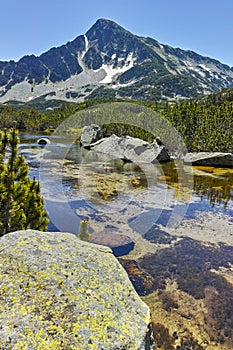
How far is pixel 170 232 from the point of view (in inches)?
540

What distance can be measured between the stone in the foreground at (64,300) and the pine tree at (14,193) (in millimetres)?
3676

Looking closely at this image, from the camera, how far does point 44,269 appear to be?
13.8ft

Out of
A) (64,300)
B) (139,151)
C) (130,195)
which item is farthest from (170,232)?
(139,151)

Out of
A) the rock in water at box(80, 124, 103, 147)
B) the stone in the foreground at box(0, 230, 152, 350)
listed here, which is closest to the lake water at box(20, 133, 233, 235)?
the stone in the foreground at box(0, 230, 152, 350)

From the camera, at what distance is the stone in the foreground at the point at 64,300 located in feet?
11.1

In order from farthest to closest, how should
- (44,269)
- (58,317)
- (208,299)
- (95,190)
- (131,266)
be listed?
1. (95,190)
2. (131,266)
3. (208,299)
4. (44,269)
5. (58,317)

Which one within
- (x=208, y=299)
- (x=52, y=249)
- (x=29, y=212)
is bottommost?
(x=208, y=299)

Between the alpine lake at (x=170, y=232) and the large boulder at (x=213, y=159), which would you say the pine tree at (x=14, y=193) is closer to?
the alpine lake at (x=170, y=232)

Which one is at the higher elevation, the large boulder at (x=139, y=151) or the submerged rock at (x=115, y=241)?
the large boulder at (x=139, y=151)

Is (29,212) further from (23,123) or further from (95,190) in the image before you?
(23,123)

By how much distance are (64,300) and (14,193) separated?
540 cm

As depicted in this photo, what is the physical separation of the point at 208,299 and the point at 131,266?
9.14 ft

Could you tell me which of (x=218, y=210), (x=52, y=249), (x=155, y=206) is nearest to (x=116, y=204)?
(x=155, y=206)

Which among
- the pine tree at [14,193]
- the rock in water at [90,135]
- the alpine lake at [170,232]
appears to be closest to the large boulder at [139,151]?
the alpine lake at [170,232]
